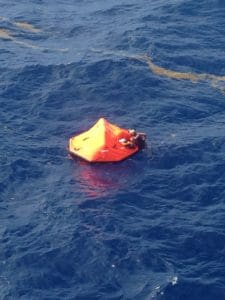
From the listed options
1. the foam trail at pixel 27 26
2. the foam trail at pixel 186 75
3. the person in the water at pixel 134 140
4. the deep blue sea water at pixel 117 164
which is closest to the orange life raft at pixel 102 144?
the person in the water at pixel 134 140

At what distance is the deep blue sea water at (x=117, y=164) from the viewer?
29.4 m

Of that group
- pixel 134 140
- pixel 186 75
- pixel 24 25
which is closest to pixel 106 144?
pixel 134 140

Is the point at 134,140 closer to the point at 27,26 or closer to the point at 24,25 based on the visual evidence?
the point at 27,26

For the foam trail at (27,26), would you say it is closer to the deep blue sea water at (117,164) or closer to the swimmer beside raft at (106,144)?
the deep blue sea water at (117,164)

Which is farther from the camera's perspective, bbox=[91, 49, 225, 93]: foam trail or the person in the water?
bbox=[91, 49, 225, 93]: foam trail

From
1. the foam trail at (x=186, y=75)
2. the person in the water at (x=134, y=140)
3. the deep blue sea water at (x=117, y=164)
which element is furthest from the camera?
the foam trail at (x=186, y=75)

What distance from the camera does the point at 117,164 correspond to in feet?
124

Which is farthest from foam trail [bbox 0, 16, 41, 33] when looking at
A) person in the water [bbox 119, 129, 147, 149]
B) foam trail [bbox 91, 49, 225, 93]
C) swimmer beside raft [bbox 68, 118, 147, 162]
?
person in the water [bbox 119, 129, 147, 149]

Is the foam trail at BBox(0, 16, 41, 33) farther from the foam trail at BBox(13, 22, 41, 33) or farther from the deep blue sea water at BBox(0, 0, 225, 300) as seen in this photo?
the deep blue sea water at BBox(0, 0, 225, 300)

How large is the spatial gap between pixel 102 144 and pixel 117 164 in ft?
5.92

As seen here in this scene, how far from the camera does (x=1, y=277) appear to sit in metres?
29.2

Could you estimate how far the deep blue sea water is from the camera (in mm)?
29406

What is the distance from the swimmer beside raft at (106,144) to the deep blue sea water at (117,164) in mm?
794

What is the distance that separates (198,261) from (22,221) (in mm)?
10806
